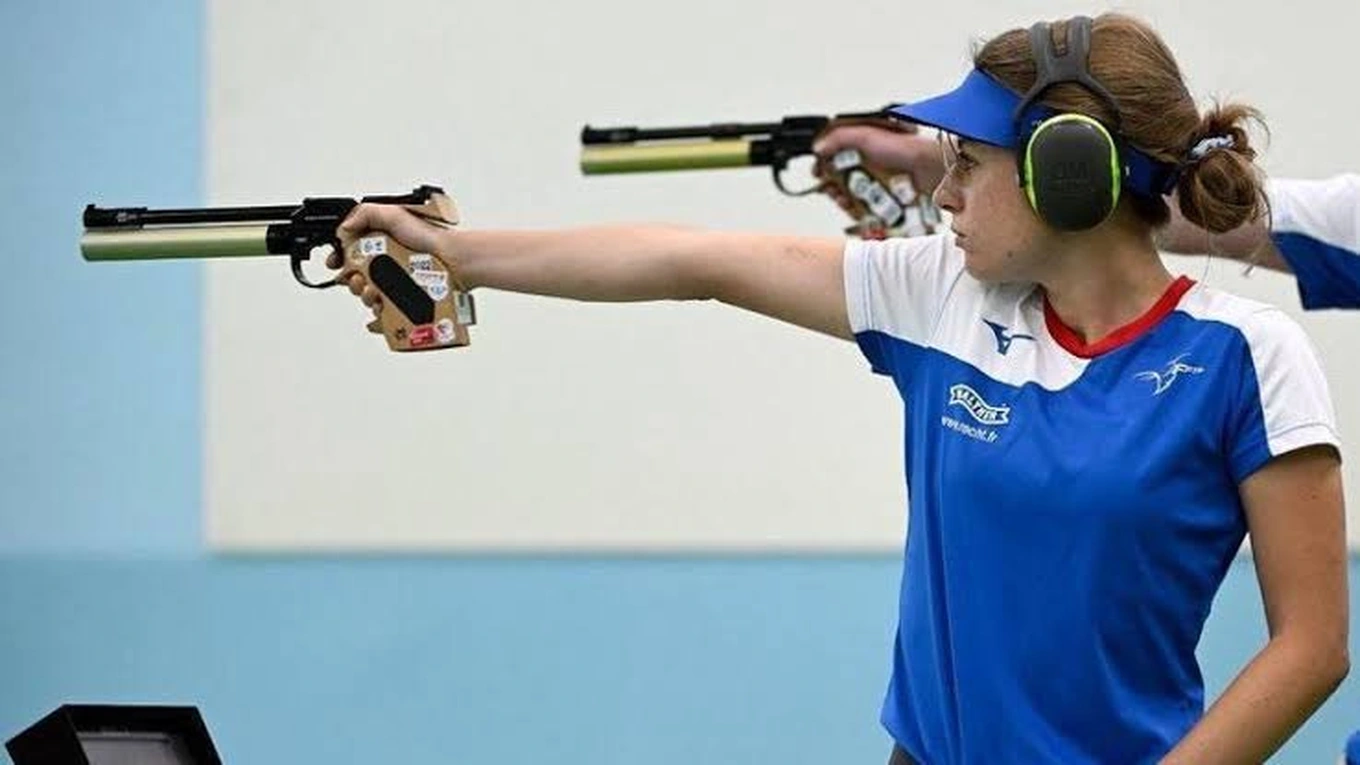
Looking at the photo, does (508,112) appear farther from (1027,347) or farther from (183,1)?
(1027,347)

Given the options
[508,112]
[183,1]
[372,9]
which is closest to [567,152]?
[508,112]

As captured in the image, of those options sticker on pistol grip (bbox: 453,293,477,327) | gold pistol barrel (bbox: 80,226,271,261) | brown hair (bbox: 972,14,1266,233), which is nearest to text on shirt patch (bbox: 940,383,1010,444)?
brown hair (bbox: 972,14,1266,233)

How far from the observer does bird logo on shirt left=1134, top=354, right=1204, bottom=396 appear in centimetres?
173

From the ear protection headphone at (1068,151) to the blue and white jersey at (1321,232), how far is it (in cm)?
73

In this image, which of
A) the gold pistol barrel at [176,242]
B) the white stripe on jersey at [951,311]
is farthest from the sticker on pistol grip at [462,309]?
the white stripe on jersey at [951,311]

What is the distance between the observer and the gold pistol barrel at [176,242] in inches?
95.2

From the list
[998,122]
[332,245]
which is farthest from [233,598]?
[998,122]

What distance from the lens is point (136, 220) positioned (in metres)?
2.49

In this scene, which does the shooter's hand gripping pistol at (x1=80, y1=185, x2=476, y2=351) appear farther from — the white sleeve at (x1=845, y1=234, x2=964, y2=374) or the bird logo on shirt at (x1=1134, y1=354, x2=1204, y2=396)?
the bird logo on shirt at (x1=1134, y1=354, x2=1204, y2=396)

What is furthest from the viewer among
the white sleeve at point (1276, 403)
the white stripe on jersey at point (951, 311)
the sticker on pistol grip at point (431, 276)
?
the sticker on pistol grip at point (431, 276)

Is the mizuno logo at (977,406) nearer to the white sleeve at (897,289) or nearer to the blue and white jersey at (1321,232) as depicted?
the white sleeve at (897,289)

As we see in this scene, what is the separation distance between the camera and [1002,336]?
6.03 feet

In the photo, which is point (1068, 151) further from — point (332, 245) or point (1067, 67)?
point (332, 245)

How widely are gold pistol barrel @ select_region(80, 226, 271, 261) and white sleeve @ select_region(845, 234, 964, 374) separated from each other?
2.65 feet
